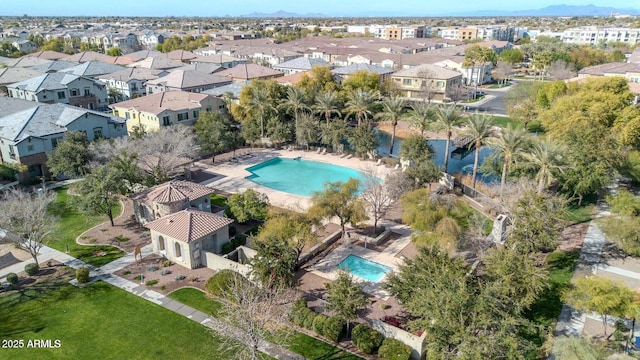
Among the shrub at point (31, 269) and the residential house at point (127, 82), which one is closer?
the shrub at point (31, 269)

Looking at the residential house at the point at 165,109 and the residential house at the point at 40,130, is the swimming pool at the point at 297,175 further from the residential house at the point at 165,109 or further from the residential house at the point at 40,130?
the residential house at the point at 40,130

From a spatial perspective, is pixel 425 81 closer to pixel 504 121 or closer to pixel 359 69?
pixel 359 69

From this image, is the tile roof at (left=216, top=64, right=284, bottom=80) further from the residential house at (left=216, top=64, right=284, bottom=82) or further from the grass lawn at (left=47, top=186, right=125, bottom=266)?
the grass lawn at (left=47, top=186, right=125, bottom=266)

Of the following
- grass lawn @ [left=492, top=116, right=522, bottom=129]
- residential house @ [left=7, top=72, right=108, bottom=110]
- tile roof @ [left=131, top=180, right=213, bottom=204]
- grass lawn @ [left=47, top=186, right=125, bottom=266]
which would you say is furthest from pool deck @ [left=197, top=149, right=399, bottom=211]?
residential house @ [left=7, top=72, right=108, bottom=110]

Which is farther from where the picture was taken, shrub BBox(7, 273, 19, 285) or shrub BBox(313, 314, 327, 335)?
shrub BBox(7, 273, 19, 285)

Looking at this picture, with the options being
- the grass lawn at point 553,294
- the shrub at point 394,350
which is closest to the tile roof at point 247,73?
the grass lawn at point 553,294

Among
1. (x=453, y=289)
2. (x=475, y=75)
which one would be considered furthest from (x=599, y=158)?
(x=475, y=75)

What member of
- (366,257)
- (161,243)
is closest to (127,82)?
(161,243)
